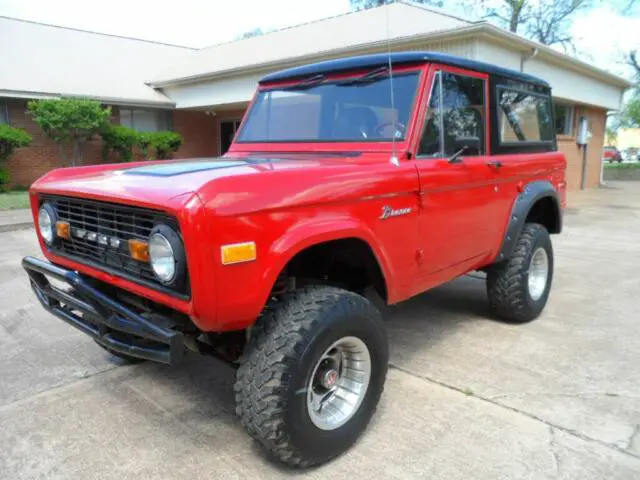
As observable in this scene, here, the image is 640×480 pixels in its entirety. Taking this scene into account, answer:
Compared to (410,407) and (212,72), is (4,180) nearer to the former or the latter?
(212,72)

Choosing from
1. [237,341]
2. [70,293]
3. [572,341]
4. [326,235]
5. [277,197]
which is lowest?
[572,341]

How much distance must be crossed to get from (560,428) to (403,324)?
1819 millimetres

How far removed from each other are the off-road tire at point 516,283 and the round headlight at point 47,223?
3296 millimetres

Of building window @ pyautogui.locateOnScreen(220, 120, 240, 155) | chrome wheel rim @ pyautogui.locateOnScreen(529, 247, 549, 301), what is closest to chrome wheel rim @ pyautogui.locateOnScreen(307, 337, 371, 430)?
chrome wheel rim @ pyautogui.locateOnScreen(529, 247, 549, 301)

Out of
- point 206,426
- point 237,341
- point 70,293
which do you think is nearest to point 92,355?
point 70,293

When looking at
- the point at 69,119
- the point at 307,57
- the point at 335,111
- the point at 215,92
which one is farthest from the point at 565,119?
the point at 335,111

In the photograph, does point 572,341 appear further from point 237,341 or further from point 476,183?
point 237,341

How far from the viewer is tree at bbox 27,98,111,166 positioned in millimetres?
14180

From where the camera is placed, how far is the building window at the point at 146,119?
17.8m

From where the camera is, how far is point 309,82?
12.3ft

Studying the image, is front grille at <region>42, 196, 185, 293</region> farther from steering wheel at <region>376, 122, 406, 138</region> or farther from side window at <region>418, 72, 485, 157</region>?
side window at <region>418, 72, 485, 157</region>

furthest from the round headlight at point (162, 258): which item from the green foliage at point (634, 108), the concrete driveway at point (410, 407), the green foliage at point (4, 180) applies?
the green foliage at point (634, 108)

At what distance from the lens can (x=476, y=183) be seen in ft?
11.9

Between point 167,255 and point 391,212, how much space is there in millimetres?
1270
